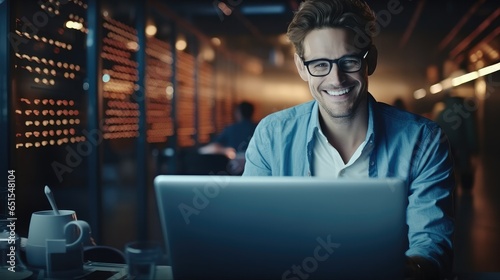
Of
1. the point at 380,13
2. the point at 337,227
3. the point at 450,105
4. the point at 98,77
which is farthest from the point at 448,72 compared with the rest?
the point at 337,227

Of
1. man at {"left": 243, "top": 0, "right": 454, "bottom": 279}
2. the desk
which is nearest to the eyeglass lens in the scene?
man at {"left": 243, "top": 0, "right": 454, "bottom": 279}

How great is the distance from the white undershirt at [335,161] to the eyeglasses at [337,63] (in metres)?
0.20

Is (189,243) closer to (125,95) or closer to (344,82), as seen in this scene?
(344,82)

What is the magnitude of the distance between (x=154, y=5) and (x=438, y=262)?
474 centimetres

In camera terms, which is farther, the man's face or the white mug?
the man's face

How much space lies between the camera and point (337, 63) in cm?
164

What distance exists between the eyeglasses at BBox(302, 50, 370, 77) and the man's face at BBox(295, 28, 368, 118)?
0.04 feet

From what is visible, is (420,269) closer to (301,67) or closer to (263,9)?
(301,67)

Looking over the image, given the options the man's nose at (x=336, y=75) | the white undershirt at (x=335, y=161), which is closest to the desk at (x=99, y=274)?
the white undershirt at (x=335, y=161)

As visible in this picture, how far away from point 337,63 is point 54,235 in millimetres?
985

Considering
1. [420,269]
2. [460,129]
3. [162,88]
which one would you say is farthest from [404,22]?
[420,269]

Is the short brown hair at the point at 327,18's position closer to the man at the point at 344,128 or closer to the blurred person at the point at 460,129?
the man at the point at 344,128

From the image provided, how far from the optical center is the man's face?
1.66 metres

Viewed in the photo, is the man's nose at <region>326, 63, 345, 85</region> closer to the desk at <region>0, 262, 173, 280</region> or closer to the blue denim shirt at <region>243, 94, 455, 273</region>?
the blue denim shirt at <region>243, 94, 455, 273</region>
